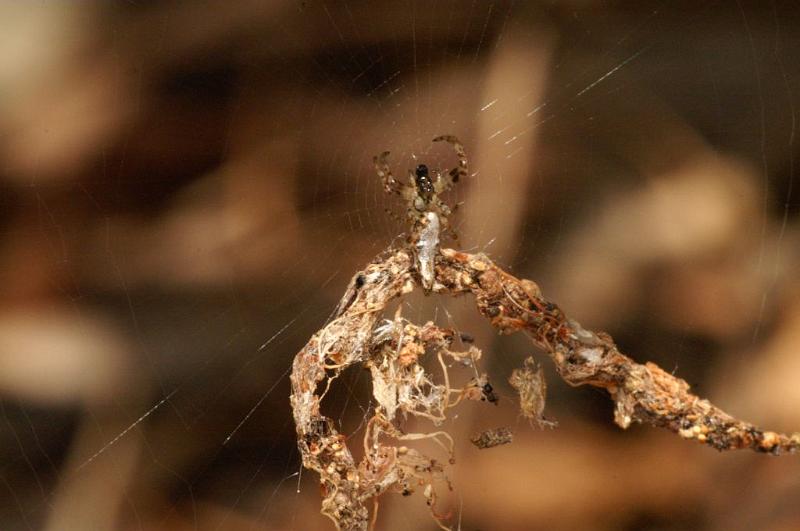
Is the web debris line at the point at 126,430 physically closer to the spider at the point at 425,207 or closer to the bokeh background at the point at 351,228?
the bokeh background at the point at 351,228

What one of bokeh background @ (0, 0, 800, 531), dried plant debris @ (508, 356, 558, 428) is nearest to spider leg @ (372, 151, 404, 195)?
bokeh background @ (0, 0, 800, 531)

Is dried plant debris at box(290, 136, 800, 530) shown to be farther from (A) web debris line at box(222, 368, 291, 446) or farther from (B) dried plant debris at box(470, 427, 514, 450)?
(A) web debris line at box(222, 368, 291, 446)

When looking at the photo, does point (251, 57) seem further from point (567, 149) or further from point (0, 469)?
point (0, 469)

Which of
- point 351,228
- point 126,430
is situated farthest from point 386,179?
point 126,430

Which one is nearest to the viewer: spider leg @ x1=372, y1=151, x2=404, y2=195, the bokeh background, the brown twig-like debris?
the brown twig-like debris

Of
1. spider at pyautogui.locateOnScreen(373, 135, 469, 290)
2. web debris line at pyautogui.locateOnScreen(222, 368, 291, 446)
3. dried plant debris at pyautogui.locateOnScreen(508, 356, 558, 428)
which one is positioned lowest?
web debris line at pyautogui.locateOnScreen(222, 368, 291, 446)

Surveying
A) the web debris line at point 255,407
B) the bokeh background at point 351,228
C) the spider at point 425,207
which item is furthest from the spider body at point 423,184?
the web debris line at point 255,407
